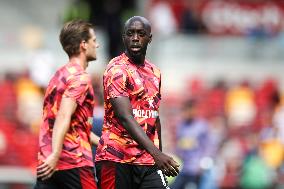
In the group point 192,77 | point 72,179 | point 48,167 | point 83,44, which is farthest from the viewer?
point 192,77

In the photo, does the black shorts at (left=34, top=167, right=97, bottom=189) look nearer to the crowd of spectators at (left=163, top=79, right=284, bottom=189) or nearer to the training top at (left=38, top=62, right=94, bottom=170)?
the training top at (left=38, top=62, right=94, bottom=170)

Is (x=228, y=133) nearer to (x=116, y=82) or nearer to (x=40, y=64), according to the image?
(x=40, y=64)

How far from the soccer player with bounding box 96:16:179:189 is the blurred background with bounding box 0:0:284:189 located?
328 centimetres

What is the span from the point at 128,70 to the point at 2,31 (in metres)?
18.5

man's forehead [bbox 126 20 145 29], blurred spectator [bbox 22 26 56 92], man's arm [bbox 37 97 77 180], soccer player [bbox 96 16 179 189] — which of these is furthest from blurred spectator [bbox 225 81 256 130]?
man's forehead [bbox 126 20 145 29]

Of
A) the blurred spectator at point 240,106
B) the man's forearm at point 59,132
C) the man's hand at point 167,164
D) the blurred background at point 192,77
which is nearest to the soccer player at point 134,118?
the man's hand at point 167,164

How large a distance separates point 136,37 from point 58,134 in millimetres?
1034

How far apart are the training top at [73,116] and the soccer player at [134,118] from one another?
437mm

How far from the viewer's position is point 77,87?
320 inches

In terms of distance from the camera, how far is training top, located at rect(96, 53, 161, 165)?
7.61m

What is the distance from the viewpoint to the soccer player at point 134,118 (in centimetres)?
760

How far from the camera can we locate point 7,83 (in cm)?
2041

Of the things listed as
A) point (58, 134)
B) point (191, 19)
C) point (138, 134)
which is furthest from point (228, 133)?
point (138, 134)

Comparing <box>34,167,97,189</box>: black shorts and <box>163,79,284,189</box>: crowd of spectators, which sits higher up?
<box>34,167,97,189</box>: black shorts
